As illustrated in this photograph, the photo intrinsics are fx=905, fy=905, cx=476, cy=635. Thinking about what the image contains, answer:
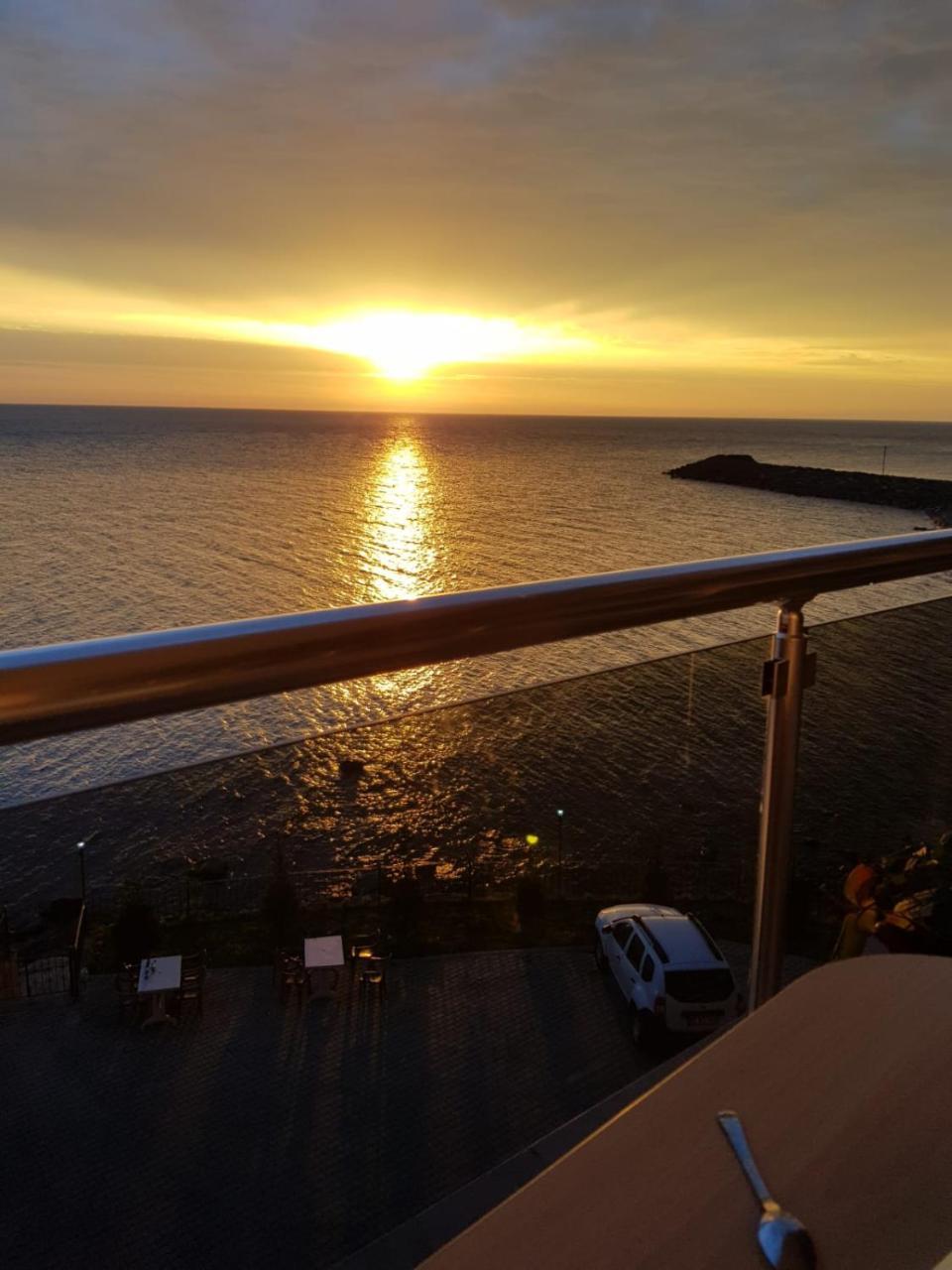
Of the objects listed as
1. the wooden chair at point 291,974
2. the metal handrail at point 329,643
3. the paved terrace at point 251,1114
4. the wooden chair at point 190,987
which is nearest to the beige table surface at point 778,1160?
the metal handrail at point 329,643

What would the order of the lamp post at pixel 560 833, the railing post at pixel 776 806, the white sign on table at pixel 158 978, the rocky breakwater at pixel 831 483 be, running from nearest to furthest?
the railing post at pixel 776 806
the white sign on table at pixel 158 978
the lamp post at pixel 560 833
the rocky breakwater at pixel 831 483

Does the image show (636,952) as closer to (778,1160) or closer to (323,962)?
(323,962)

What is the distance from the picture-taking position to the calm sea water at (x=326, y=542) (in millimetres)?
1364

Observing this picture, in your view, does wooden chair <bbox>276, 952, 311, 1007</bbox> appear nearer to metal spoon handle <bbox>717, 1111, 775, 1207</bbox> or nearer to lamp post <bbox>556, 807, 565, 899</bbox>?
lamp post <bbox>556, 807, 565, 899</bbox>

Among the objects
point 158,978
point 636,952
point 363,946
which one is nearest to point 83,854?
point 158,978

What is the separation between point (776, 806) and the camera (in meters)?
1.41

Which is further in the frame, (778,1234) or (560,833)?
(560,833)

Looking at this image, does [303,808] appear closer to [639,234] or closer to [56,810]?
[56,810]

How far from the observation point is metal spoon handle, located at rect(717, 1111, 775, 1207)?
0.64m

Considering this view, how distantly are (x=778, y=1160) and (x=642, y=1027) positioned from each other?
0.84 m

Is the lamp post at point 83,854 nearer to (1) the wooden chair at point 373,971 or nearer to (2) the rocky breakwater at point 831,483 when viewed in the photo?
(1) the wooden chair at point 373,971

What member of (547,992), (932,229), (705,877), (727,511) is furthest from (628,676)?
(727,511)

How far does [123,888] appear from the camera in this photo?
4.80 ft

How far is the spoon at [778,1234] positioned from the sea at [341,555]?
52 cm
